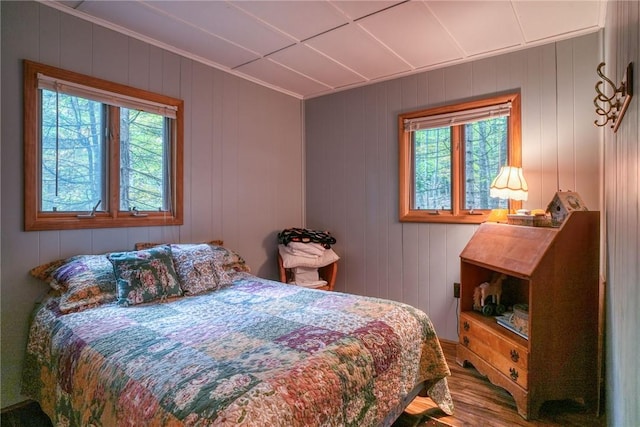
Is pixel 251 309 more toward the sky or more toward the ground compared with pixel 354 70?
more toward the ground

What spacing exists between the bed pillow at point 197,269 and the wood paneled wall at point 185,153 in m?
0.36

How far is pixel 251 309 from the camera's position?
6.40 ft

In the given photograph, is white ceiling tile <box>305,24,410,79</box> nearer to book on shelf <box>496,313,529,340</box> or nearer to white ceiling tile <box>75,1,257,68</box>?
white ceiling tile <box>75,1,257,68</box>

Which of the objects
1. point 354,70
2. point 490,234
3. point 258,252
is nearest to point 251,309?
point 258,252

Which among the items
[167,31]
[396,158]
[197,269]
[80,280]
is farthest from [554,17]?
[80,280]

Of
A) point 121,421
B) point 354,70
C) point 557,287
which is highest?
point 354,70

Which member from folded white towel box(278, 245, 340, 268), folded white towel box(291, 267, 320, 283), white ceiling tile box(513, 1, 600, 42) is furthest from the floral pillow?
white ceiling tile box(513, 1, 600, 42)

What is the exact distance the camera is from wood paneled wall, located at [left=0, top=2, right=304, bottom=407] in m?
1.96

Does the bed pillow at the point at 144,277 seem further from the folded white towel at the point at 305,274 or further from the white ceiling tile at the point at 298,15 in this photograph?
the white ceiling tile at the point at 298,15

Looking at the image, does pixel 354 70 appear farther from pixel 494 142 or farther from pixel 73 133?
pixel 73 133

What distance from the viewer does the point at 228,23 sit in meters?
2.33

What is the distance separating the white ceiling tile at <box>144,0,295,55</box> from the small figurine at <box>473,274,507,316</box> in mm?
2450

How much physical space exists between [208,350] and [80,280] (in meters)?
1.11

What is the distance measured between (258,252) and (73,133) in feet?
6.06
